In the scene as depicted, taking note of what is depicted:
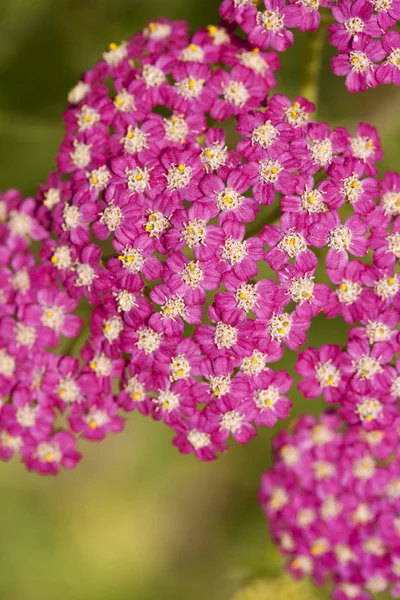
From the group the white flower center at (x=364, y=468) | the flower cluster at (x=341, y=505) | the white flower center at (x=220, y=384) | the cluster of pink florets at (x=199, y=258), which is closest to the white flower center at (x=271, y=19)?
the cluster of pink florets at (x=199, y=258)

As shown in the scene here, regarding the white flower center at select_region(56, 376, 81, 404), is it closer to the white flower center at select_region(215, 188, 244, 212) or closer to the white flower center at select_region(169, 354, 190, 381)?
the white flower center at select_region(169, 354, 190, 381)

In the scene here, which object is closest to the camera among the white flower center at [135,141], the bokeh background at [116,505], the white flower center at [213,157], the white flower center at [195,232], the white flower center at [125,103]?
the white flower center at [195,232]

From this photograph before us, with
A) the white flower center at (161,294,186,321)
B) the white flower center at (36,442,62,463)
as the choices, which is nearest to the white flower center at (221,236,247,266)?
the white flower center at (161,294,186,321)

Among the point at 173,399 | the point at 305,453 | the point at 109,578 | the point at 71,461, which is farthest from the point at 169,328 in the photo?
the point at 109,578

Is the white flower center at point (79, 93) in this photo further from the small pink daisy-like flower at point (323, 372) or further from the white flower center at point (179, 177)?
the small pink daisy-like flower at point (323, 372)

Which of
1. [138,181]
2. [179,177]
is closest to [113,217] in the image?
[138,181]

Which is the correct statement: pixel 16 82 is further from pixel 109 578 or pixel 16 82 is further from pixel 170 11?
pixel 109 578

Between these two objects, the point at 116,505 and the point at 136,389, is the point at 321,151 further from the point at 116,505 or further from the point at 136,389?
the point at 116,505
